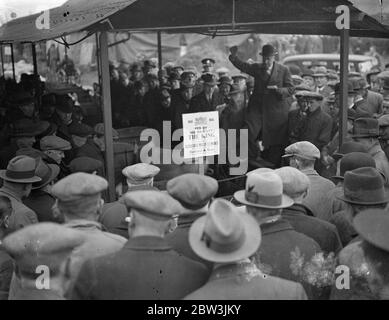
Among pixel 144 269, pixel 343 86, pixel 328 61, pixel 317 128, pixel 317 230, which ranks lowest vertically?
pixel 317 230

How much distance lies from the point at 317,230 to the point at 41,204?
211cm

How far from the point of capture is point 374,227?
8.84 feet

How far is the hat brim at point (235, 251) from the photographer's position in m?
2.21

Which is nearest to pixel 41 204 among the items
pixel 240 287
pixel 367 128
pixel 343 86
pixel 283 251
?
pixel 283 251

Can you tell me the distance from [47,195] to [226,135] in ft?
12.4

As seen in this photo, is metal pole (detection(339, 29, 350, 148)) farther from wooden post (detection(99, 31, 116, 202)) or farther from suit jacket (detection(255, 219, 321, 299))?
suit jacket (detection(255, 219, 321, 299))

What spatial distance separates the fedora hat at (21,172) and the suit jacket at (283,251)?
1.93 m

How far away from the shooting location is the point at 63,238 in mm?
2293

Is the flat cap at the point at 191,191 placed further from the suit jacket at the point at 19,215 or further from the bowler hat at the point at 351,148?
the bowler hat at the point at 351,148

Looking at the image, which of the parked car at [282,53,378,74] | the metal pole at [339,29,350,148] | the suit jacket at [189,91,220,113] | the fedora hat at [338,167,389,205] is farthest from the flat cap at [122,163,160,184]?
the parked car at [282,53,378,74]

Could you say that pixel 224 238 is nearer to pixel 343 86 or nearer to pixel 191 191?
pixel 191 191

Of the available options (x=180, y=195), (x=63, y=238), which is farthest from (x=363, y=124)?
(x=63, y=238)

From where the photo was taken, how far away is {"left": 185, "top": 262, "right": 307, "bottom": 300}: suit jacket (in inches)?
88.7

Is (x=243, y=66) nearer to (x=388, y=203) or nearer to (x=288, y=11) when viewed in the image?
(x=288, y=11)
